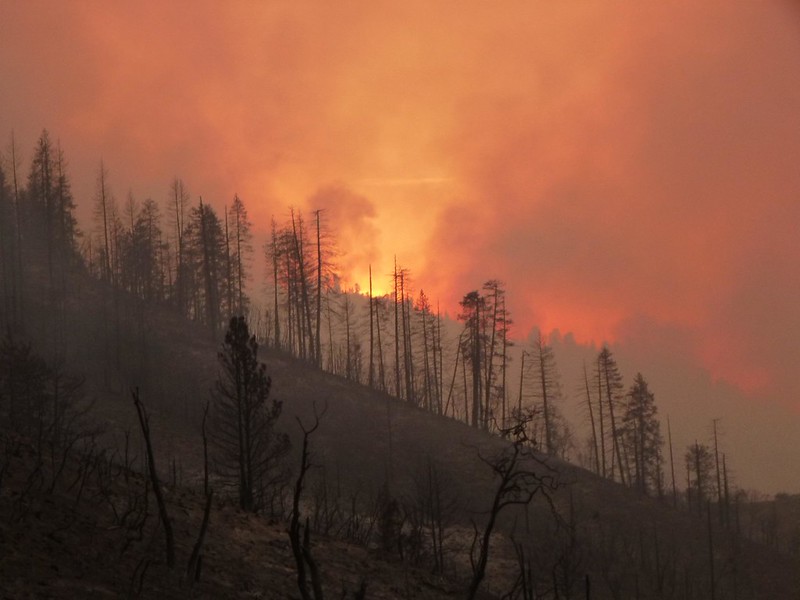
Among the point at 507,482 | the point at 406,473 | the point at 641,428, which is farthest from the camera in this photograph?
the point at 641,428

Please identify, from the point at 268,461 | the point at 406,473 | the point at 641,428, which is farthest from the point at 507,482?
the point at 641,428

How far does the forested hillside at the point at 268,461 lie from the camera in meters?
15.6

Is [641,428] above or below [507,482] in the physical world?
below

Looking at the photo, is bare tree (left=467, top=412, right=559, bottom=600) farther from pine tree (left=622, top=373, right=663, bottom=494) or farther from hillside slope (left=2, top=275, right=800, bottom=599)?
pine tree (left=622, top=373, right=663, bottom=494)

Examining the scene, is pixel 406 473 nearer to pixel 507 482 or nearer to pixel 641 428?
pixel 641 428

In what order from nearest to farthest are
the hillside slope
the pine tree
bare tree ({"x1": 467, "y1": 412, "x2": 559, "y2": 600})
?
bare tree ({"x1": 467, "y1": 412, "x2": 559, "y2": 600})
the hillside slope
the pine tree

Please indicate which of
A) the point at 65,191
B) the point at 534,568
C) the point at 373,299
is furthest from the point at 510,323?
the point at 65,191

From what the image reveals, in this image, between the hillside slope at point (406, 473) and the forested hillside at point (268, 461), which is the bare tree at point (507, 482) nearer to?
the forested hillside at point (268, 461)

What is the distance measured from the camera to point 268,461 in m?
34.8

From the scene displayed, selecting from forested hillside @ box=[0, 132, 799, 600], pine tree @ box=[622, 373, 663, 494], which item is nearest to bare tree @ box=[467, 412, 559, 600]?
forested hillside @ box=[0, 132, 799, 600]

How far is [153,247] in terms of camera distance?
75250mm

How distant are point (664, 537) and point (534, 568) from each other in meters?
14.8

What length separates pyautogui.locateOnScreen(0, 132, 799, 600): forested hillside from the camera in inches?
614

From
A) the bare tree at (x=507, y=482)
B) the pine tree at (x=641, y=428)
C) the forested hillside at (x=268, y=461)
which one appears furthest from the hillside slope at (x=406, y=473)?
the bare tree at (x=507, y=482)
